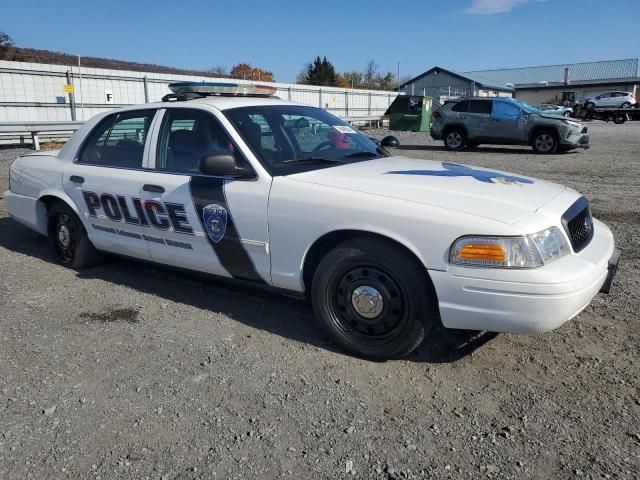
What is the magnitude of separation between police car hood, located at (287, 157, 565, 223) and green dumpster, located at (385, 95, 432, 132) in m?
23.0

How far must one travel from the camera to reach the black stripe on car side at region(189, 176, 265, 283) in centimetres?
384

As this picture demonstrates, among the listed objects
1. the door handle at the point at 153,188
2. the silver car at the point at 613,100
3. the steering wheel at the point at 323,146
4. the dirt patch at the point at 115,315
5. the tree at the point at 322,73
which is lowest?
the dirt patch at the point at 115,315

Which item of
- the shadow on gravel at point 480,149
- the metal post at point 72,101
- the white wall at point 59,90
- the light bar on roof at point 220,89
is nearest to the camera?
the light bar on roof at point 220,89

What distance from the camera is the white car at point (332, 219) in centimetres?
300

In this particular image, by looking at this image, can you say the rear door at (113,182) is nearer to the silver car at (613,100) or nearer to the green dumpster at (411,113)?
the green dumpster at (411,113)

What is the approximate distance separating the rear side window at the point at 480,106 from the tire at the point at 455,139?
0.74m

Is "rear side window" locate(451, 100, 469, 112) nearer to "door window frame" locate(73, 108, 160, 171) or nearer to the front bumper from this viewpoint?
"door window frame" locate(73, 108, 160, 171)

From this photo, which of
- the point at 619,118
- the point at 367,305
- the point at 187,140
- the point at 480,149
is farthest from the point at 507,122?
the point at 619,118

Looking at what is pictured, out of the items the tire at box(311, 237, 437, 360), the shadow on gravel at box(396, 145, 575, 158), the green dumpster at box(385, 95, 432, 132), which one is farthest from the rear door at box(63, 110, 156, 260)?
the green dumpster at box(385, 95, 432, 132)

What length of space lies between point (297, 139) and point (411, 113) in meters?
23.3

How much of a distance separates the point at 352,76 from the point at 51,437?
77.9m

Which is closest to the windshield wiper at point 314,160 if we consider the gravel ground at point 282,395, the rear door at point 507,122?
the gravel ground at point 282,395

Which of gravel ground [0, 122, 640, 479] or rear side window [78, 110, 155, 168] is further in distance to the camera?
rear side window [78, 110, 155, 168]

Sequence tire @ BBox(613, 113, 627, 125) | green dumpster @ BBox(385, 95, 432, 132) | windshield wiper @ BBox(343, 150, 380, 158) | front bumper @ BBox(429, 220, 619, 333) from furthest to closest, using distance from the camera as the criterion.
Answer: tire @ BBox(613, 113, 627, 125) → green dumpster @ BBox(385, 95, 432, 132) → windshield wiper @ BBox(343, 150, 380, 158) → front bumper @ BBox(429, 220, 619, 333)
